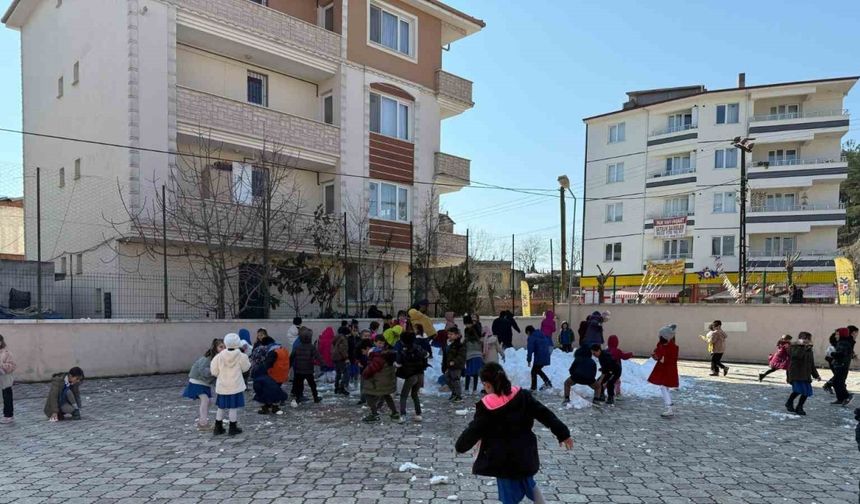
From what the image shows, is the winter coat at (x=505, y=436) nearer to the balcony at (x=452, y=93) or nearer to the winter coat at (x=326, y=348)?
the winter coat at (x=326, y=348)

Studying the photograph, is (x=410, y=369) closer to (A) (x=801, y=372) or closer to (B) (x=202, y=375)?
(B) (x=202, y=375)

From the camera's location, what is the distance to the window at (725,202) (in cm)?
4119

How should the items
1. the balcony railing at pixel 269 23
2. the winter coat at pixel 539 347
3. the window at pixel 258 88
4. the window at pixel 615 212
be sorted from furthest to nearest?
the window at pixel 615 212 → the window at pixel 258 88 → the balcony railing at pixel 269 23 → the winter coat at pixel 539 347

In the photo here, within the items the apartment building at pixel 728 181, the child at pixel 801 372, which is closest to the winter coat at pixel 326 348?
the child at pixel 801 372

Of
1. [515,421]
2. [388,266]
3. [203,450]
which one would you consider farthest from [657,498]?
[388,266]

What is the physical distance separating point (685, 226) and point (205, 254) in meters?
37.2

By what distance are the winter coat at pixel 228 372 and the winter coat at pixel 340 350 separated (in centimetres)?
363

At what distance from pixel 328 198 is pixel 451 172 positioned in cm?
629

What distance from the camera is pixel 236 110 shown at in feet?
60.0

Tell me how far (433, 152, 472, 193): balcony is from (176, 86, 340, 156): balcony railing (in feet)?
17.7

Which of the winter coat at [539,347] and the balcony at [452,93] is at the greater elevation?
the balcony at [452,93]

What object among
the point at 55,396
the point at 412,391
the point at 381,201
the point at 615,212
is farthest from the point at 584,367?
the point at 615,212

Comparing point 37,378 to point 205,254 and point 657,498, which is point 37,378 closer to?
point 205,254

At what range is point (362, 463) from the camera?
6797 millimetres
